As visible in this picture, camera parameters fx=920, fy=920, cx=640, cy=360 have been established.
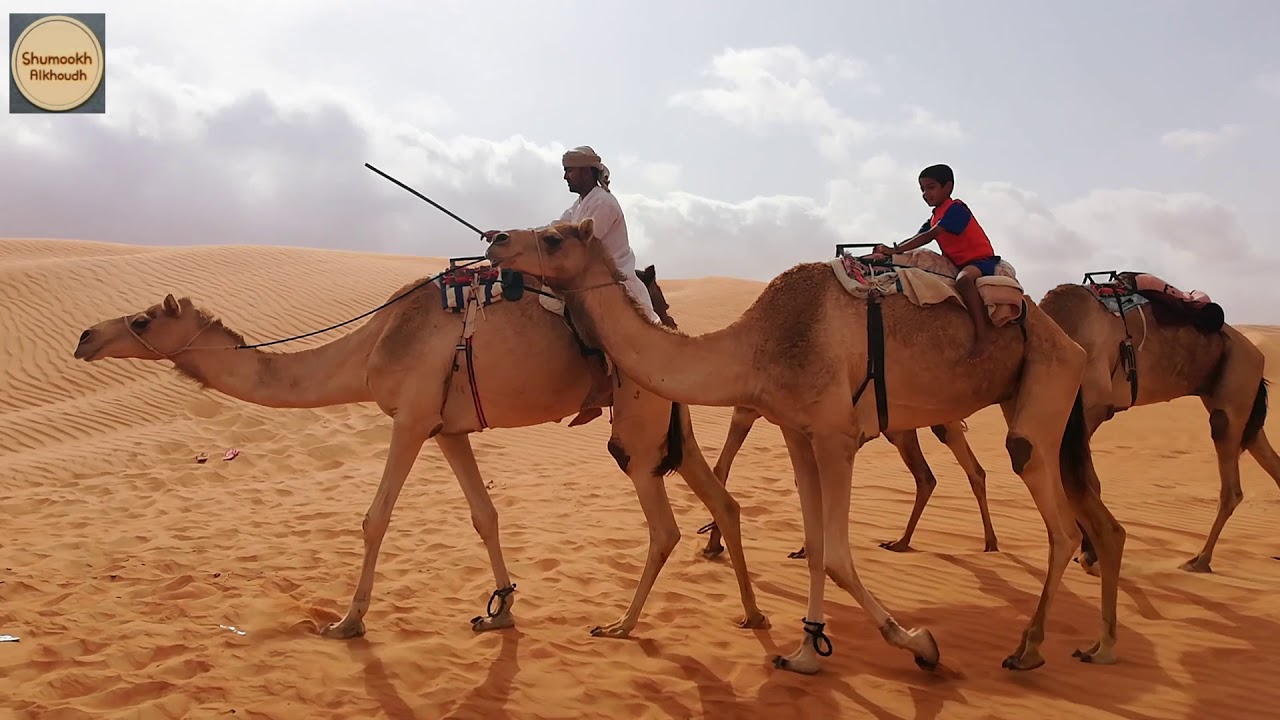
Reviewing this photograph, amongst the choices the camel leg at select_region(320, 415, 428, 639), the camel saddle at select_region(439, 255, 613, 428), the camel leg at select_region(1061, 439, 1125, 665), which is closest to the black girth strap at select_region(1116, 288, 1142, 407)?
the camel leg at select_region(1061, 439, 1125, 665)

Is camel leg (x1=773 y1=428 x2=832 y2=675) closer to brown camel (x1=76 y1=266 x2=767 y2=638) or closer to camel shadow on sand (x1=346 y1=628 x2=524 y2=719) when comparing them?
brown camel (x1=76 y1=266 x2=767 y2=638)

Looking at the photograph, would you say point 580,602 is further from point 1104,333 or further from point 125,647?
point 1104,333

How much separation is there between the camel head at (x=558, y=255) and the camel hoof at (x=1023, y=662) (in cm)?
313

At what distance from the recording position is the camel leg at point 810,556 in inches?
204

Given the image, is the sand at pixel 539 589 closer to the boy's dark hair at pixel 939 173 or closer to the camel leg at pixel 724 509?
the camel leg at pixel 724 509

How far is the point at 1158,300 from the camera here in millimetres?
7953

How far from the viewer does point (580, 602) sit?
22.6 ft

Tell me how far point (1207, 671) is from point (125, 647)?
6376mm

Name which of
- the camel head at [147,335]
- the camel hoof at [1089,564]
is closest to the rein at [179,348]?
the camel head at [147,335]

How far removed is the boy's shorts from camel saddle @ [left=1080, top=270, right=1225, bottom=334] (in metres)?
2.81

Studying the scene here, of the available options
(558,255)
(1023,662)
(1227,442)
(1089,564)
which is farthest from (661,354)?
(1227,442)

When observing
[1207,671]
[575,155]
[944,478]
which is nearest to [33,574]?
[575,155]

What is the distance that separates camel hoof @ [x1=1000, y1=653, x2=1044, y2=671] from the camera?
5.22 metres

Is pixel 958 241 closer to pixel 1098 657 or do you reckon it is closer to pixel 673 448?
pixel 673 448
